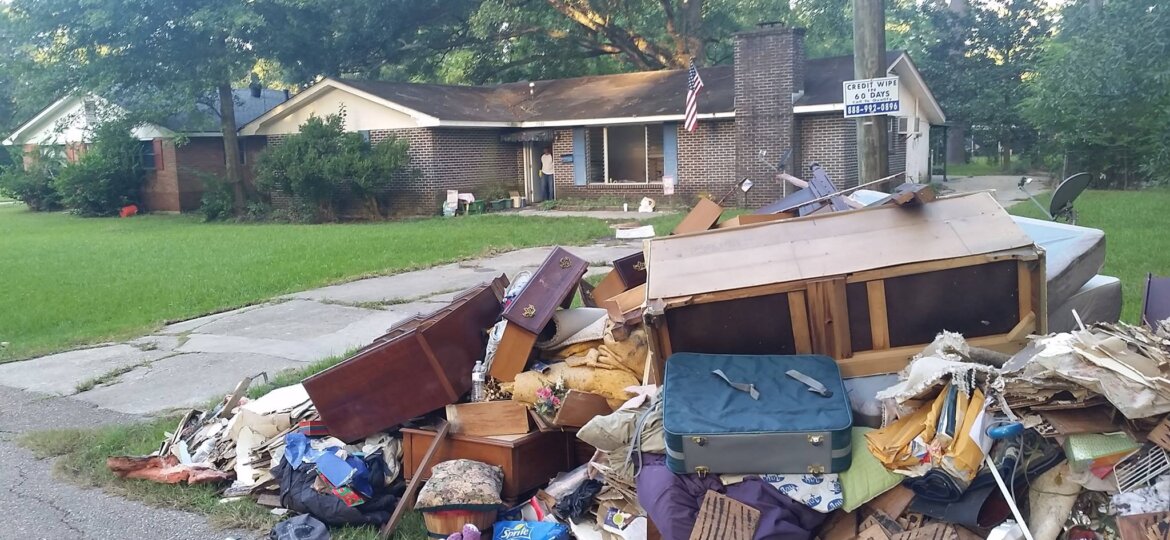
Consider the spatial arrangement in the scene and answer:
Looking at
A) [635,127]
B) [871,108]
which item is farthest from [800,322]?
[635,127]

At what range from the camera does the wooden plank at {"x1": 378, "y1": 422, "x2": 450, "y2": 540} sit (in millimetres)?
4441

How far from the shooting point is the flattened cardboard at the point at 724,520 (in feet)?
11.5

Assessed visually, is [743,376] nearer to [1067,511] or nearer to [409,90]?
[1067,511]

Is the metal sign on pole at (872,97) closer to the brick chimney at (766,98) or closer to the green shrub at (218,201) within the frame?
the brick chimney at (766,98)

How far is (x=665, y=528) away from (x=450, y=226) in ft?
48.9

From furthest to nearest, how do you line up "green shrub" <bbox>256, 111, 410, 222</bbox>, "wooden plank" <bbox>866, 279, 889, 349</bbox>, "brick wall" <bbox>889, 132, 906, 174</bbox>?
"brick wall" <bbox>889, 132, 906, 174</bbox>, "green shrub" <bbox>256, 111, 410, 222</bbox>, "wooden plank" <bbox>866, 279, 889, 349</bbox>

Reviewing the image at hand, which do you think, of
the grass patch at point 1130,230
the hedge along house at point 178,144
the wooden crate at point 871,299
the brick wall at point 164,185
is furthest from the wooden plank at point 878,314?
the brick wall at point 164,185

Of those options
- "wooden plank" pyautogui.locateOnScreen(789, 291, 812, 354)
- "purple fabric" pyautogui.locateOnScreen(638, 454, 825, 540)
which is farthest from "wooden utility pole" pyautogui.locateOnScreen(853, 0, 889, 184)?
"purple fabric" pyautogui.locateOnScreen(638, 454, 825, 540)

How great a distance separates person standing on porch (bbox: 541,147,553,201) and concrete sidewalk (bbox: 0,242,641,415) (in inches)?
486

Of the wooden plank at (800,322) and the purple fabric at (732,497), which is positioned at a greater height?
the wooden plank at (800,322)

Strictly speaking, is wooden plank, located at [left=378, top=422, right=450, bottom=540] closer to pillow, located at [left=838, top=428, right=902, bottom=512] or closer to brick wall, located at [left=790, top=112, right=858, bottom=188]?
pillow, located at [left=838, top=428, right=902, bottom=512]

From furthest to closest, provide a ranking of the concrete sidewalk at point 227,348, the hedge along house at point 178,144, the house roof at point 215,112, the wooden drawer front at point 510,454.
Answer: the hedge along house at point 178,144 < the house roof at point 215,112 < the concrete sidewalk at point 227,348 < the wooden drawer front at point 510,454

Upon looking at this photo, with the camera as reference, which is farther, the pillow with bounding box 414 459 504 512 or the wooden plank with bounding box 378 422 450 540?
the wooden plank with bounding box 378 422 450 540

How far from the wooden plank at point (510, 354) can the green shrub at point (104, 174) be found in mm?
25317
